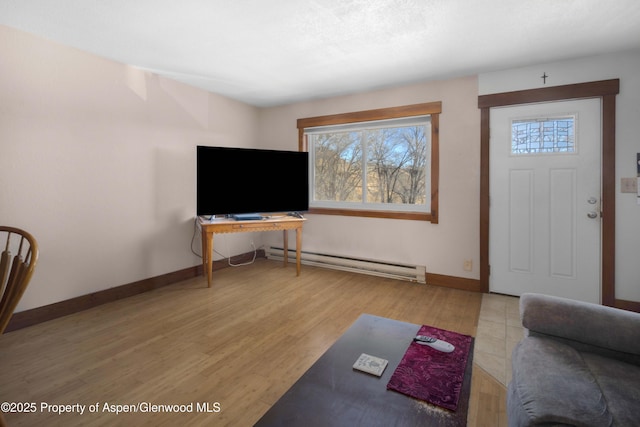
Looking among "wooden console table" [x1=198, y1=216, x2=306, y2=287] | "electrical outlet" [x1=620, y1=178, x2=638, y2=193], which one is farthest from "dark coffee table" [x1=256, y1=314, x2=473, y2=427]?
"electrical outlet" [x1=620, y1=178, x2=638, y2=193]

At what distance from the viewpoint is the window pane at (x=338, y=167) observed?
4160 mm

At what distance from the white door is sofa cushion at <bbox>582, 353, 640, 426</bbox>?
2.06 metres

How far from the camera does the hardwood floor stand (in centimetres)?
160

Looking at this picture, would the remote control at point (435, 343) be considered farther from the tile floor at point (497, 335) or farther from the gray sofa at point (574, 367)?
the tile floor at point (497, 335)

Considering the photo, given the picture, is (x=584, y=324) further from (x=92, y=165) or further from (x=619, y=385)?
(x=92, y=165)

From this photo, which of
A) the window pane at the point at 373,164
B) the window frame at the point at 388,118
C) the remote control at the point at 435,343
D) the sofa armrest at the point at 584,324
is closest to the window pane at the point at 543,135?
the window frame at the point at 388,118

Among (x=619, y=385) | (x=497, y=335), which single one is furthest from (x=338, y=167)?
(x=619, y=385)

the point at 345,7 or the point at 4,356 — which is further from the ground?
the point at 345,7

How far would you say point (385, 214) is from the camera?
3.82 meters

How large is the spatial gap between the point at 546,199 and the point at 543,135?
0.62 meters

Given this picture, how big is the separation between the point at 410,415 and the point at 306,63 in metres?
2.96

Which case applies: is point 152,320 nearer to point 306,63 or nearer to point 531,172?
point 306,63

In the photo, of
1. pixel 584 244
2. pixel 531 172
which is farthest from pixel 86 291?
pixel 584 244

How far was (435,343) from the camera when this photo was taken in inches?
57.7
